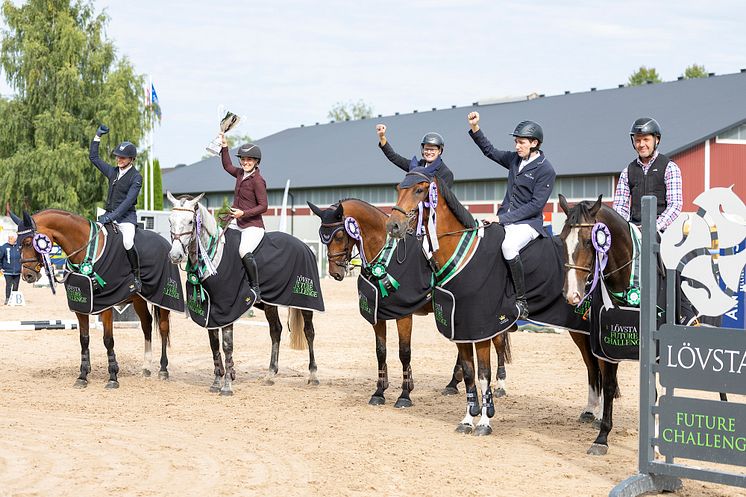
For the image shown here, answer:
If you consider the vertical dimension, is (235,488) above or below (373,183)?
below

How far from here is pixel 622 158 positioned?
119ft

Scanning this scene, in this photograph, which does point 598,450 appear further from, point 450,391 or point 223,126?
point 223,126

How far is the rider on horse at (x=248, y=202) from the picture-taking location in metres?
10.3

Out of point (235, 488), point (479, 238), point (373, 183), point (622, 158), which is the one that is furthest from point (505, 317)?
point (373, 183)

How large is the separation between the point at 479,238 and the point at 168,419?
3.38 m

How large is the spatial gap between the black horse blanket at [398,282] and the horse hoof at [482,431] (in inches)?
66.3

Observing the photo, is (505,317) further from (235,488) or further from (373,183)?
(373,183)

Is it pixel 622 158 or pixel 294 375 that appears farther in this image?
pixel 622 158

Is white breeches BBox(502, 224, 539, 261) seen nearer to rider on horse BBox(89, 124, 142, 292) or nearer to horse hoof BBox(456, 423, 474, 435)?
horse hoof BBox(456, 423, 474, 435)

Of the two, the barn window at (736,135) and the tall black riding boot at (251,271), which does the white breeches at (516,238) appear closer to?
the tall black riding boot at (251,271)

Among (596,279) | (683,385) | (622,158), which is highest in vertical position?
(622,158)

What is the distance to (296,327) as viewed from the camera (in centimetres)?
1135

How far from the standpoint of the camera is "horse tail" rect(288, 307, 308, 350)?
11328 mm

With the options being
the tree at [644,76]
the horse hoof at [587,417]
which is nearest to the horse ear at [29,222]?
the horse hoof at [587,417]
